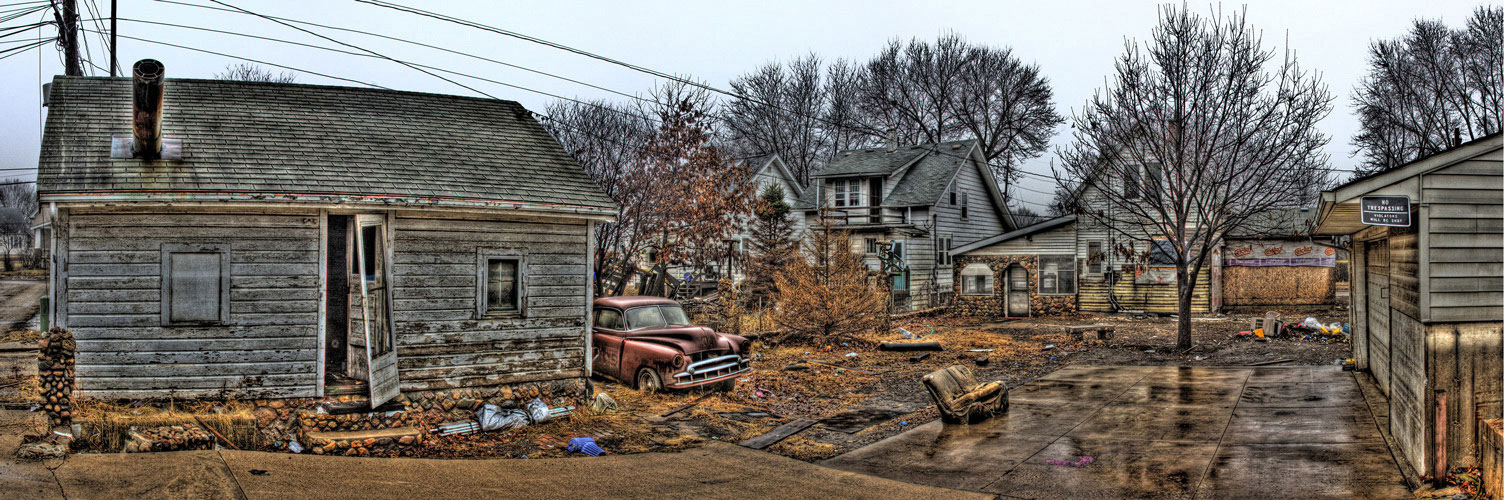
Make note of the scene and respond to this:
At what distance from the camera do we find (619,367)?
45.1ft

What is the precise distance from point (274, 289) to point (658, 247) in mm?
11381

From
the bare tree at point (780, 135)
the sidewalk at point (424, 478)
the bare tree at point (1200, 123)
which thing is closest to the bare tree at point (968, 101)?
the bare tree at point (780, 135)

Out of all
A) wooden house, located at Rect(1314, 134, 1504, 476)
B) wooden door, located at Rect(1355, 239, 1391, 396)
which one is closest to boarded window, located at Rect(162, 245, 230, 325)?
wooden house, located at Rect(1314, 134, 1504, 476)

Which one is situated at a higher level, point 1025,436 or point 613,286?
point 613,286

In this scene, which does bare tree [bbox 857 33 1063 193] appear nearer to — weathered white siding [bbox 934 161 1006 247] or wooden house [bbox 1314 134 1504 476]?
weathered white siding [bbox 934 161 1006 247]

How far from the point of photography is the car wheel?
13.2 m

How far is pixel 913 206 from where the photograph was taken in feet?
104

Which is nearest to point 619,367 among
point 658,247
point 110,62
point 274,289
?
point 274,289

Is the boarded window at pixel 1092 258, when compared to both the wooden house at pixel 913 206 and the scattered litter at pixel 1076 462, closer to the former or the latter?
the wooden house at pixel 913 206

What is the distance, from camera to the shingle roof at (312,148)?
10.2 metres

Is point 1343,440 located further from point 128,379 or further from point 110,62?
point 110,62

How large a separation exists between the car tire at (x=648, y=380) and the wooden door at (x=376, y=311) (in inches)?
151

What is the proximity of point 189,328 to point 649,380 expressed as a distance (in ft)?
20.0

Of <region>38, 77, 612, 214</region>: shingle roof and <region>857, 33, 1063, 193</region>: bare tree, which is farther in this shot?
<region>857, 33, 1063, 193</region>: bare tree
